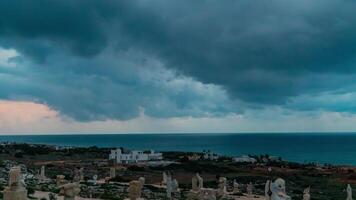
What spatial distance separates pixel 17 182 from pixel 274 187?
6.90m

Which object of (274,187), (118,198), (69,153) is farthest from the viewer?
(69,153)

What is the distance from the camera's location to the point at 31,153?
93.8m

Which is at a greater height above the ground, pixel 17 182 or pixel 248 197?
pixel 17 182

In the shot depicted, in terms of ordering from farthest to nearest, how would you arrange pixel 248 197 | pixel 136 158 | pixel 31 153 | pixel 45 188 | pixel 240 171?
1. pixel 31 153
2. pixel 136 158
3. pixel 240 171
4. pixel 248 197
5. pixel 45 188

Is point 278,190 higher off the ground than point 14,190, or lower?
higher

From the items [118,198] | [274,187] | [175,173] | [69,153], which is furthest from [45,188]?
[69,153]

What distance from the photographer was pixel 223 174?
7069cm

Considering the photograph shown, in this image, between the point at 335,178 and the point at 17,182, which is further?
the point at 335,178

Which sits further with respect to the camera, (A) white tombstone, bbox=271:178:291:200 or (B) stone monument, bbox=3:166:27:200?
(B) stone monument, bbox=3:166:27:200

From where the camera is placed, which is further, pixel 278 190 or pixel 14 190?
pixel 14 190

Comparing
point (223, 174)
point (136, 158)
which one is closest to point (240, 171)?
point (223, 174)

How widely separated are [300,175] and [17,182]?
64530 millimetres

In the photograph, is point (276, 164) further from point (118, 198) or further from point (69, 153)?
point (118, 198)

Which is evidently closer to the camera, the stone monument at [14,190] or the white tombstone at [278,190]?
the white tombstone at [278,190]
